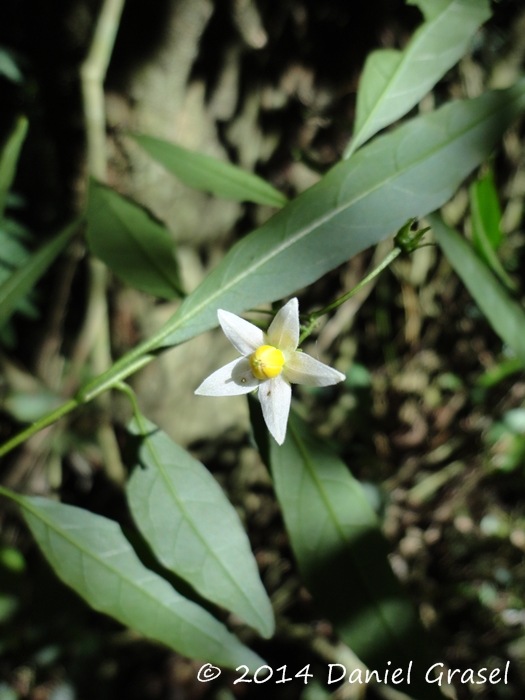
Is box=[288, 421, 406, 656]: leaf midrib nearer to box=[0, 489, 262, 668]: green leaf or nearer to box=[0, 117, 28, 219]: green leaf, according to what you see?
box=[0, 489, 262, 668]: green leaf

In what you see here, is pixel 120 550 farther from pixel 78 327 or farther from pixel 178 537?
pixel 78 327

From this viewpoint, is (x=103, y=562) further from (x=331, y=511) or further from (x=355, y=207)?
(x=355, y=207)

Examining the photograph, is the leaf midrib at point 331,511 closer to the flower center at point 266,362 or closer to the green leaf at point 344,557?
the green leaf at point 344,557

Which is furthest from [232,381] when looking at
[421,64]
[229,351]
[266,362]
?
[229,351]

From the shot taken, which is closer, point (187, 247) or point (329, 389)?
point (187, 247)

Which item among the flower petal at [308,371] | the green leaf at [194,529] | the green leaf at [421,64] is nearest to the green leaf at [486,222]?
the green leaf at [421,64]

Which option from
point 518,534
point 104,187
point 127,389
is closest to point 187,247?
point 104,187
